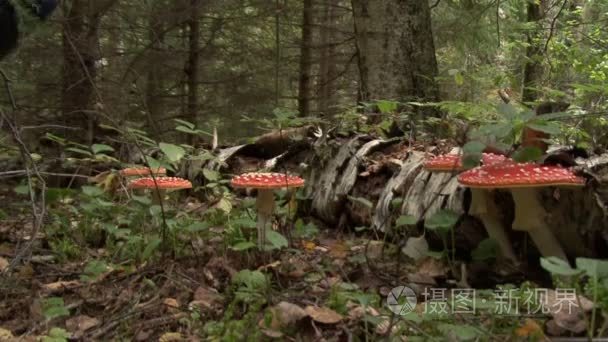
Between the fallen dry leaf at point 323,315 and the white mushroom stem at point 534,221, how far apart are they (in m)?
1.10

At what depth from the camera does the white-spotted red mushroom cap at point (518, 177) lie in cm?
245

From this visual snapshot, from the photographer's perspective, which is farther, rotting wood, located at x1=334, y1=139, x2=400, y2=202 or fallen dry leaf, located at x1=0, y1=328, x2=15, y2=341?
rotting wood, located at x1=334, y1=139, x2=400, y2=202

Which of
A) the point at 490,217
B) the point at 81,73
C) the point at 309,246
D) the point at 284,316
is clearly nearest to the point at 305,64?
the point at 81,73

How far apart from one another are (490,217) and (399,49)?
146 inches

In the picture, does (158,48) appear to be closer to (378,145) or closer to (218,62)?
(218,62)

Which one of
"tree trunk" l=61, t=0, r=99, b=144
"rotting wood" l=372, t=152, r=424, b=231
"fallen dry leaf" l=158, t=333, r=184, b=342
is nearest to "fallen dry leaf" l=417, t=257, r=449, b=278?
"rotting wood" l=372, t=152, r=424, b=231

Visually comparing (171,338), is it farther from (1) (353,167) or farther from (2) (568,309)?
(1) (353,167)

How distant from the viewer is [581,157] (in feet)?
9.86

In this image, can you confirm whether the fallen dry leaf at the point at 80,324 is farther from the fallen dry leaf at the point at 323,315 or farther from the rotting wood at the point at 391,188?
the rotting wood at the point at 391,188

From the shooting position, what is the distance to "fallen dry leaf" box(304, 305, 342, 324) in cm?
235

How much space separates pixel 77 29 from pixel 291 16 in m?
4.90

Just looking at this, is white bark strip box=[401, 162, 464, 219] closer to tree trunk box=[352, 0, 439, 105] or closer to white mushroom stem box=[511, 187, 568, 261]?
white mushroom stem box=[511, 187, 568, 261]

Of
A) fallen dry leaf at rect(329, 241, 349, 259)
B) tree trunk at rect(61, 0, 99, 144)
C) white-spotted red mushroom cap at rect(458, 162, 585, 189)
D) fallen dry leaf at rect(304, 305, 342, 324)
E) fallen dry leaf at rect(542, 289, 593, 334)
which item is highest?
tree trunk at rect(61, 0, 99, 144)

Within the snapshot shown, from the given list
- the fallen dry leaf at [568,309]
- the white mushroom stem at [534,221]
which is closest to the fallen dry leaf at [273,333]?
the fallen dry leaf at [568,309]
